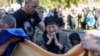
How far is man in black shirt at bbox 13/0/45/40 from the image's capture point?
655 centimetres

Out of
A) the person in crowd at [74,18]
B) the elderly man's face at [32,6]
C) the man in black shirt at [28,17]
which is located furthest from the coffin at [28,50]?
the person in crowd at [74,18]

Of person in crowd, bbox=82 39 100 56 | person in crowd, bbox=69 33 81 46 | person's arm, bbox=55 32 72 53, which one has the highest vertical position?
person in crowd, bbox=82 39 100 56

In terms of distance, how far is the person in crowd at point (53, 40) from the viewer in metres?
5.74

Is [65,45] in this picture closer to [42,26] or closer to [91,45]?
[42,26]

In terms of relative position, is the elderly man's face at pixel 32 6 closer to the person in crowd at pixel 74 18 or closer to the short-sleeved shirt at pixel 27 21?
the short-sleeved shirt at pixel 27 21

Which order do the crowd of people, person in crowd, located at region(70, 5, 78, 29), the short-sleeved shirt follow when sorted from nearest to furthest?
the crowd of people → the short-sleeved shirt → person in crowd, located at region(70, 5, 78, 29)

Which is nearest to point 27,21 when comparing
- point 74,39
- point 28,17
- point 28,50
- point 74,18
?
point 28,17

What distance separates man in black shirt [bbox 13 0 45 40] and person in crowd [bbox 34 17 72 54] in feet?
2.37

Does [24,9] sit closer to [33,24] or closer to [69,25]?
[33,24]

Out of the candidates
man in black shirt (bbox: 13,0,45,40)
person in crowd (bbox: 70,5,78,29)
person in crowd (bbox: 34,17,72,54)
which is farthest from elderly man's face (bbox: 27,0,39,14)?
person in crowd (bbox: 70,5,78,29)

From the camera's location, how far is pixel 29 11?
6691mm

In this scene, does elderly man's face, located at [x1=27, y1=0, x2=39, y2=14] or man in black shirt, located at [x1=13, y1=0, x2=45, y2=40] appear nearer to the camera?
man in black shirt, located at [x1=13, y1=0, x2=45, y2=40]

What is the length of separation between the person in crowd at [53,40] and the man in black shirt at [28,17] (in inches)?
28.4

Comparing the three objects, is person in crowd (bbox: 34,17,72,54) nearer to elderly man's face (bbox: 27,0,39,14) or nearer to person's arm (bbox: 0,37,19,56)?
elderly man's face (bbox: 27,0,39,14)
